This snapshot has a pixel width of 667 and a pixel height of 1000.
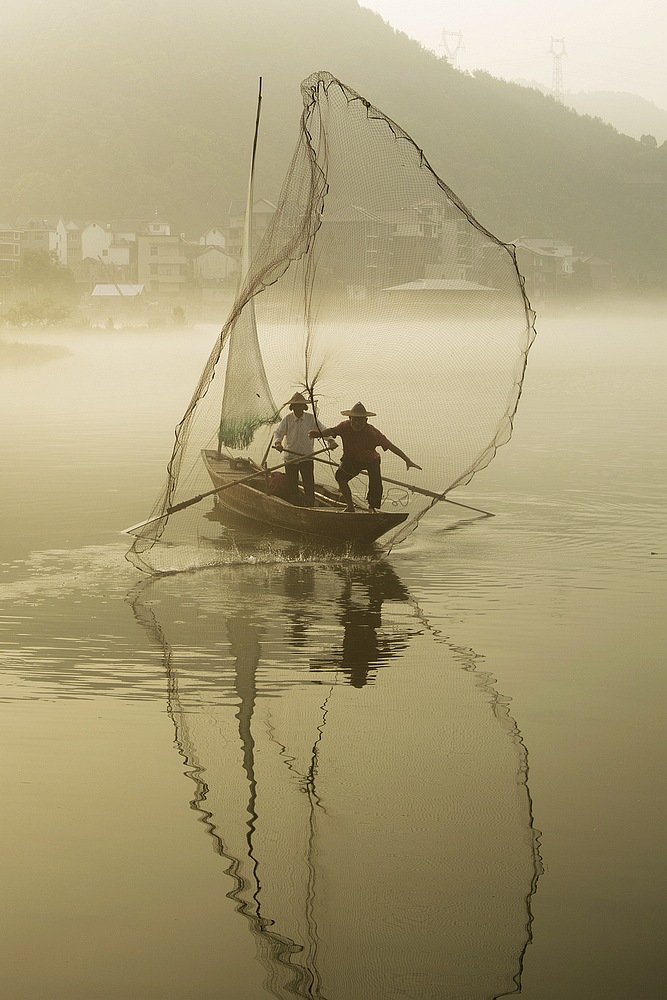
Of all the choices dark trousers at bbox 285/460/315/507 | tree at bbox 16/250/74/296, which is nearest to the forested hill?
tree at bbox 16/250/74/296

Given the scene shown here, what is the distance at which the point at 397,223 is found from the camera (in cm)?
1602

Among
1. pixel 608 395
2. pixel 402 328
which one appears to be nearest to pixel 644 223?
pixel 608 395

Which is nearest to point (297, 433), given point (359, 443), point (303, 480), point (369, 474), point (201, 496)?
point (303, 480)

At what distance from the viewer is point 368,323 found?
1559 centimetres

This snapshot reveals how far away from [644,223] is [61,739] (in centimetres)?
16615

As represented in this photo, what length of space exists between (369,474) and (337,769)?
246 inches

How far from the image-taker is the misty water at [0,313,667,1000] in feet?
16.8

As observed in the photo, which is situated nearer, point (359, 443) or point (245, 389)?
point (359, 443)

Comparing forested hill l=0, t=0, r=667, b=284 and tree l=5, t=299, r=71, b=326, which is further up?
forested hill l=0, t=0, r=667, b=284

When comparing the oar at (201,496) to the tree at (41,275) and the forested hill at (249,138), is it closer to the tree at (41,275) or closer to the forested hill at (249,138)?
the tree at (41,275)

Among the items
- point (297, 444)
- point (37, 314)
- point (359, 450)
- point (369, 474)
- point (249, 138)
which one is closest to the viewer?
point (359, 450)

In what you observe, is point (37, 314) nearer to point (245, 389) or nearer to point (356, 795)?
point (245, 389)

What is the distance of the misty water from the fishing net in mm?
1076

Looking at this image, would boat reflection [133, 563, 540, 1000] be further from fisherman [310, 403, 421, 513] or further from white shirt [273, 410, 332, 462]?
white shirt [273, 410, 332, 462]
